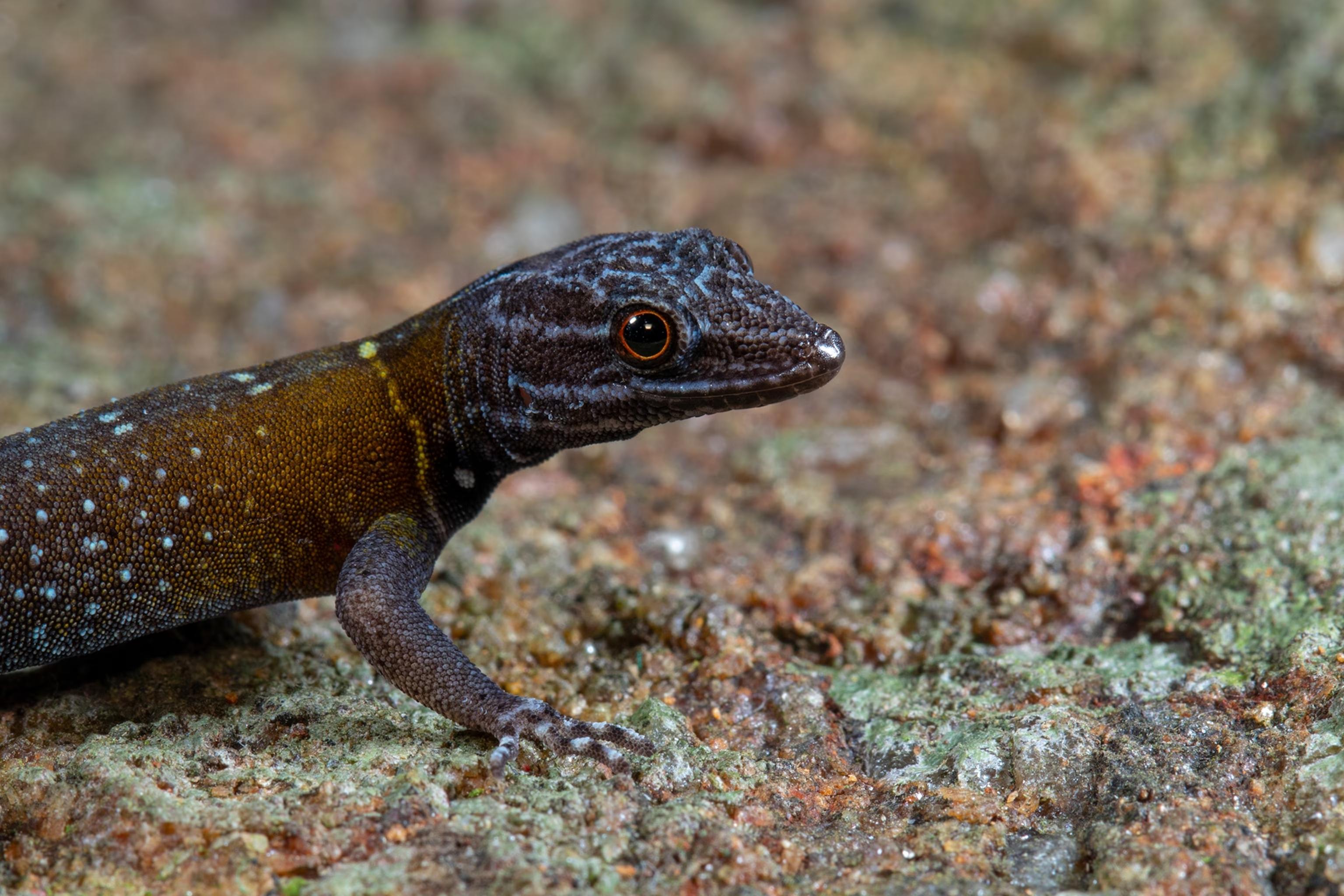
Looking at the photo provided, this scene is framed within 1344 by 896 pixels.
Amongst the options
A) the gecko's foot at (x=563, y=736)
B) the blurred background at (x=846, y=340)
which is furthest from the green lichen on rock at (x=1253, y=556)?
the gecko's foot at (x=563, y=736)

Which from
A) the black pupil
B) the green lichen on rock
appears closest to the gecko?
the black pupil

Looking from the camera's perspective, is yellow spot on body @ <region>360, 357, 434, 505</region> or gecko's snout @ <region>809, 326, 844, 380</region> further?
yellow spot on body @ <region>360, 357, 434, 505</region>

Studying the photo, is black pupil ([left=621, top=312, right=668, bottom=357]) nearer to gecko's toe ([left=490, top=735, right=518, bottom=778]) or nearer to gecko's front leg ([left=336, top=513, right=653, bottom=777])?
gecko's front leg ([left=336, top=513, right=653, bottom=777])

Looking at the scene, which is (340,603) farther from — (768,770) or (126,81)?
(126,81)

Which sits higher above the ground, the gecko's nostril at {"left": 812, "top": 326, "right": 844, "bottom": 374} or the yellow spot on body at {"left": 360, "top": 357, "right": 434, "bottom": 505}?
the gecko's nostril at {"left": 812, "top": 326, "right": 844, "bottom": 374}

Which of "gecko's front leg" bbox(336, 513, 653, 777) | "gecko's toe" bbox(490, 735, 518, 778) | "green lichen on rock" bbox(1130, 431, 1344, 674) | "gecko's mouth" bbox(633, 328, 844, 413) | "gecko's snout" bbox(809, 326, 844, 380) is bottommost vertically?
"gecko's toe" bbox(490, 735, 518, 778)

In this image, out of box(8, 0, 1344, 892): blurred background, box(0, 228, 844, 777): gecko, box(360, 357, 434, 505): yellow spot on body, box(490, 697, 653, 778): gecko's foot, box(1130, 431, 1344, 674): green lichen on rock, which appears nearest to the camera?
box(8, 0, 1344, 892): blurred background

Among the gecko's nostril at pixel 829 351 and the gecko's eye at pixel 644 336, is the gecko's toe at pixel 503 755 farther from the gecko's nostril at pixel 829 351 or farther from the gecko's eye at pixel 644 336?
the gecko's nostril at pixel 829 351
